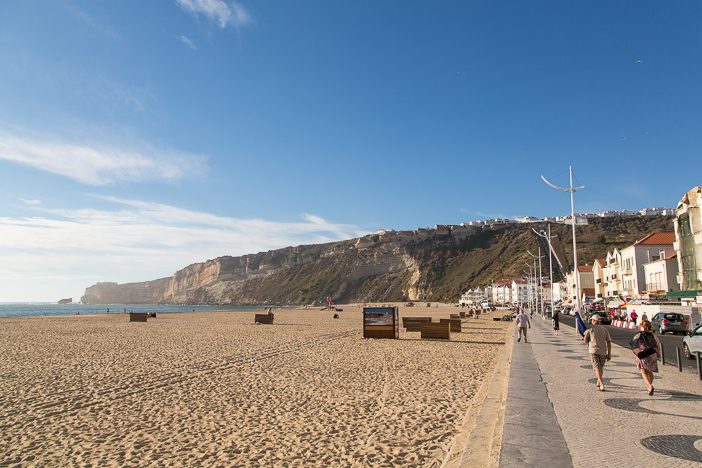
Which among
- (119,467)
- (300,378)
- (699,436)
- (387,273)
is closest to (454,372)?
(300,378)

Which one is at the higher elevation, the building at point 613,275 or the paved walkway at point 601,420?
the building at point 613,275

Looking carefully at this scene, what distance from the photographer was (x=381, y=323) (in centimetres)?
2289

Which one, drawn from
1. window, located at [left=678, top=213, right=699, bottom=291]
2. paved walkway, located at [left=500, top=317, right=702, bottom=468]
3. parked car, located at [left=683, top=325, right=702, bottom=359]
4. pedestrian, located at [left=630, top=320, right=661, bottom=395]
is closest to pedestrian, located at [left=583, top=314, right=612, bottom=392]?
paved walkway, located at [left=500, top=317, right=702, bottom=468]

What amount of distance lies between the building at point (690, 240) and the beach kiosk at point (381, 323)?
26.6 metres

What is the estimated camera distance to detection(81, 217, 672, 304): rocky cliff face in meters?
128

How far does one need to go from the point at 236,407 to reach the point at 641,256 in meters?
62.9

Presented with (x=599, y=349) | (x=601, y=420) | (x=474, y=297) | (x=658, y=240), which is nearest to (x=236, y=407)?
(x=601, y=420)

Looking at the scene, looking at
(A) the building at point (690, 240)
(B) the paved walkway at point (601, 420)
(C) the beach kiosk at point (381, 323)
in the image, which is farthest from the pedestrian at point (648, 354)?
(A) the building at point (690, 240)

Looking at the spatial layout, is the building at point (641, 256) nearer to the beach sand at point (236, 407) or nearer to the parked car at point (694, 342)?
the parked car at point (694, 342)

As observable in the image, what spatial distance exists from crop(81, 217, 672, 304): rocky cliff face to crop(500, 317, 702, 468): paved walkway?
339 ft

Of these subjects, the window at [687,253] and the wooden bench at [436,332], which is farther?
the window at [687,253]

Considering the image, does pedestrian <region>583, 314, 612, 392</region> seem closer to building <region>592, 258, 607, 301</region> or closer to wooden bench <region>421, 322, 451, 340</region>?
wooden bench <region>421, 322, 451, 340</region>

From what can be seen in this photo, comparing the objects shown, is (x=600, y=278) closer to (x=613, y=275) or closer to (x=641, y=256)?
(x=613, y=275)

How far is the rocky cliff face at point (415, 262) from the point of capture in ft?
418
